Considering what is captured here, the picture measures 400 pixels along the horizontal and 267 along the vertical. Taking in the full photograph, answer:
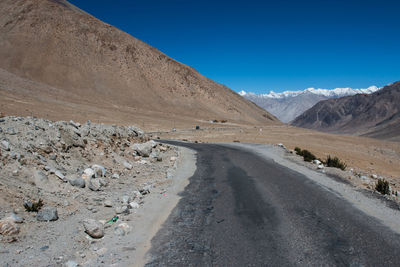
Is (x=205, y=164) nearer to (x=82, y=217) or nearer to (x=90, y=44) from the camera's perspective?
(x=82, y=217)

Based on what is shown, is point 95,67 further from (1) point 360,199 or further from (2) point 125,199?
(1) point 360,199

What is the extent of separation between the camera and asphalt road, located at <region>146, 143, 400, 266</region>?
17.3 ft

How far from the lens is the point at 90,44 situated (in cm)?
10544

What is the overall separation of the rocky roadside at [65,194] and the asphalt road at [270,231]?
1.24 m

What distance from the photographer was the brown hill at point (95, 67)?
84.1 m

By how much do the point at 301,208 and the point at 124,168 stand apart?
7609 mm

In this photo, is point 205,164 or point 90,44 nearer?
point 205,164

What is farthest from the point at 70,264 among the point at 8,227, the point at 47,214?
the point at 47,214

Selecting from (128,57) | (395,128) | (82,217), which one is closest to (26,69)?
(128,57)

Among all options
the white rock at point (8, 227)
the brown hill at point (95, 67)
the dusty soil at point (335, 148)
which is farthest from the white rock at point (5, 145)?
the brown hill at point (95, 67)

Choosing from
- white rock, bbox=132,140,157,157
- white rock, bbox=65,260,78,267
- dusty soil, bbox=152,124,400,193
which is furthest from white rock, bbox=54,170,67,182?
dusty soil, bbox=152,124,400,193

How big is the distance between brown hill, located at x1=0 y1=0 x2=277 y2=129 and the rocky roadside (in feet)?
207

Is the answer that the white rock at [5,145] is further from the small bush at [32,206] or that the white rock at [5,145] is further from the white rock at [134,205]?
the white rock at [134,205]

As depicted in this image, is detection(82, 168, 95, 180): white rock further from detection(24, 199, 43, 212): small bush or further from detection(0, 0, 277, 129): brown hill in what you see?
detection(0, 0, 277, 129): brown hill
